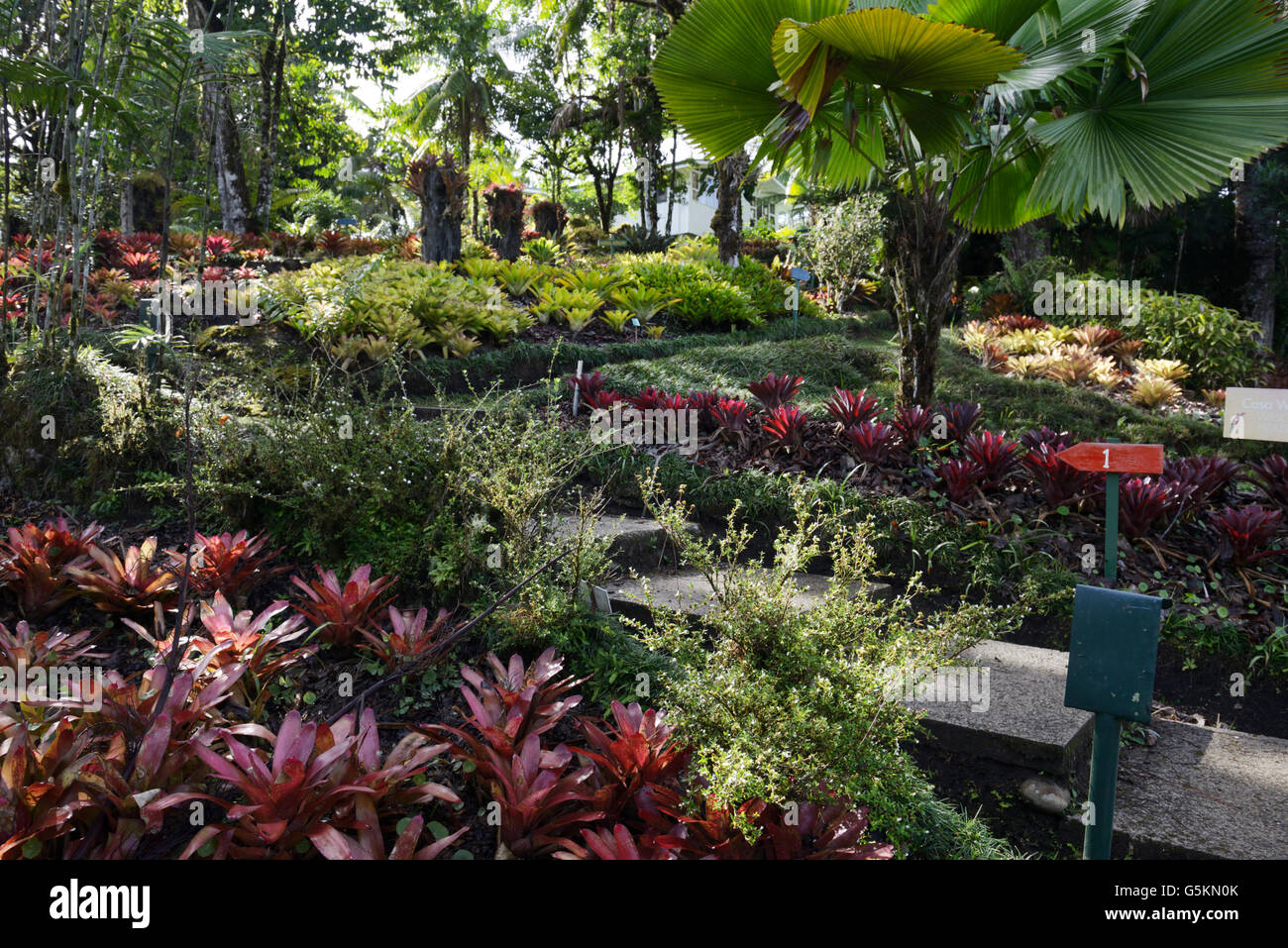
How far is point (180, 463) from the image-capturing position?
426 cm

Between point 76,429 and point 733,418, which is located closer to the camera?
point 76,429

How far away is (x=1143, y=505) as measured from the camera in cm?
428

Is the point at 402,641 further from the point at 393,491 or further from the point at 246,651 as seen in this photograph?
the point at 393,491

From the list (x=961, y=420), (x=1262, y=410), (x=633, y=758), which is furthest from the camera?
(x=961, y=420)

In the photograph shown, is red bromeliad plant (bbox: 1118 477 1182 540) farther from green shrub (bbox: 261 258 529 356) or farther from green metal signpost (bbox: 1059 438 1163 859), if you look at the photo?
green shrub (bbox: 261 258 529 356)

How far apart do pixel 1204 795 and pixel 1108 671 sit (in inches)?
55.4

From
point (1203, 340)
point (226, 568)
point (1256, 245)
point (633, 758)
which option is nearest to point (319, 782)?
point (633, 758)

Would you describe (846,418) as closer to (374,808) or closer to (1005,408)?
(1005,408)

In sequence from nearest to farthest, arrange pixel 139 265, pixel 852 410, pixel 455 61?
pixel 852 410, pixel 139 265, pixel 455 61

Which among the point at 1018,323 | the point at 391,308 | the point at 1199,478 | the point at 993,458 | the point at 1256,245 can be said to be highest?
the point at 1256,245

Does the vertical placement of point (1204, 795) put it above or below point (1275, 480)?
below

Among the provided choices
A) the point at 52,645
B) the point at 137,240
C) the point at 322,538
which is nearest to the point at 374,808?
the point at 52,645

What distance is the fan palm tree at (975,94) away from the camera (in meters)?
4.25
